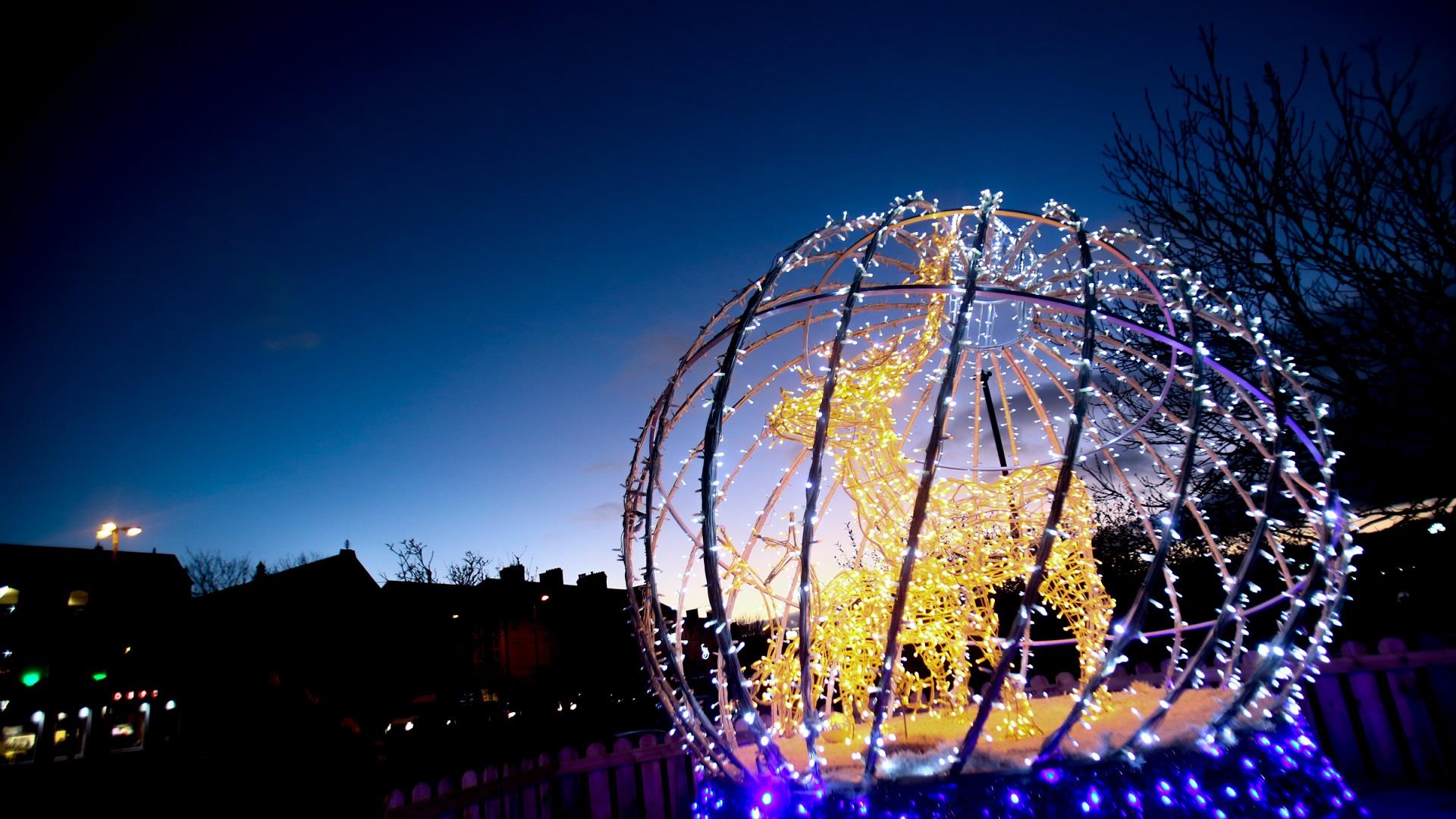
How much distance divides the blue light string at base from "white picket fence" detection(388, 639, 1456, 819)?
1921 millimetres

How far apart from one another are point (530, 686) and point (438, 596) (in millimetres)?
5402

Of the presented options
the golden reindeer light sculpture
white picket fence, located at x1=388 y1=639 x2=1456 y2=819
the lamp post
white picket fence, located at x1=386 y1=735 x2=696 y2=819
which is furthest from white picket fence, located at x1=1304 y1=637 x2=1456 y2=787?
the lamp post

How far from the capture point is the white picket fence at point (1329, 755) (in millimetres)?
4707

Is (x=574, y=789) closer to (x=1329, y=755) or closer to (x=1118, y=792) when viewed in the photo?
(x=1118, y=792)

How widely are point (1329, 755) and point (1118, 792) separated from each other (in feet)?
13.2

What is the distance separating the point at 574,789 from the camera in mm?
4941

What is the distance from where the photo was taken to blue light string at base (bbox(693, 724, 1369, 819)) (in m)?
2.73

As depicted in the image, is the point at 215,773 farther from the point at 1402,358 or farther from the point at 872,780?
the point at 1402,358

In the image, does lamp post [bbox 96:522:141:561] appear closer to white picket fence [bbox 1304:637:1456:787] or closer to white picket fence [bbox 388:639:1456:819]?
white picket fence [bbox 388:639:1456:819]

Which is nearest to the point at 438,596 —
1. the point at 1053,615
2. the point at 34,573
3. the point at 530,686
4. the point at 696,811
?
the point at 530,686

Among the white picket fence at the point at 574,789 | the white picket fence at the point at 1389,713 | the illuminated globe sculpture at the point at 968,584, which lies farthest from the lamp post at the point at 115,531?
the white picket fence at the point at 1389,713

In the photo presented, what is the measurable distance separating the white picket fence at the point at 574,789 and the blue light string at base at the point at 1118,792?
232cm

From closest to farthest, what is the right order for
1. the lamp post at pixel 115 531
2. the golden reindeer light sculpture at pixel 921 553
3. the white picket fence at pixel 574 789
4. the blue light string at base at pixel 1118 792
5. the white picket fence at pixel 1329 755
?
1. the blue light string at base at pixel 1118 792
2. the golden reindeer light sculpture at pixel 921 553
3. the white picket fence at pixel 574 789
4. the white picket fence at pixel 1329 755
5. the lamp post at pixel 115 531

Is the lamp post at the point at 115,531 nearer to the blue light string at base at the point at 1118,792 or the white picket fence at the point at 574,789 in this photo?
the white picket fence at the point at 574,789
